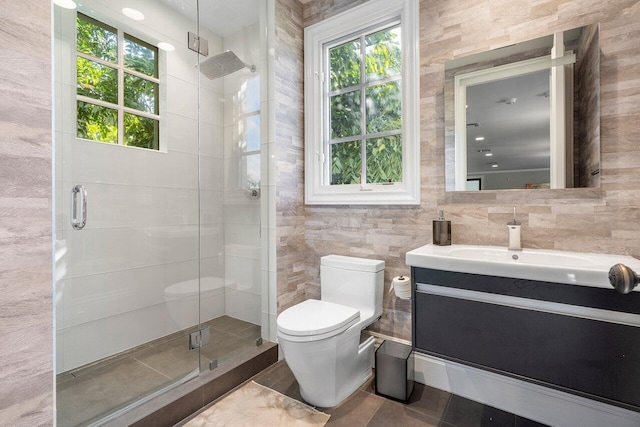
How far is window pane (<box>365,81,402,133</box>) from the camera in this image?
7.28ft

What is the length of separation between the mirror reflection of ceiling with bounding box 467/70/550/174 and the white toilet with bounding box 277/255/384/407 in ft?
3.16

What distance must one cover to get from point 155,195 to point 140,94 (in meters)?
0.68

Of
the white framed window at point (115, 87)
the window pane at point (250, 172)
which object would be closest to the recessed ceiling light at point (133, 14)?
the white framed window at point (115, 87)

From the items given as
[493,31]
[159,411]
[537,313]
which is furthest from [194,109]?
[537,313]

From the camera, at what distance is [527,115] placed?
1.73m

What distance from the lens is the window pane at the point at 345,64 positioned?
2.42 m

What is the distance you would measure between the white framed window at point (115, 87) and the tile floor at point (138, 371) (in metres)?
1.34

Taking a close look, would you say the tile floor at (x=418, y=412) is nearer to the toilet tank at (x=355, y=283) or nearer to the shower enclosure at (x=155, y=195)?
the toilet tank at (x=355, y=283)

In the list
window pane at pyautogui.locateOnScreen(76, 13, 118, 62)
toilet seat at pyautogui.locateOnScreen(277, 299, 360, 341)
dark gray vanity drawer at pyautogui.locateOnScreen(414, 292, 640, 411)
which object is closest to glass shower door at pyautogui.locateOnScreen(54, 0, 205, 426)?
window pane at pyautogui.locateOnScreen(76, 13, 118, 62)

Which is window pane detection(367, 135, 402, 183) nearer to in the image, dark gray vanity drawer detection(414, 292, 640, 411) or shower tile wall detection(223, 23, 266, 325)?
shower tile wall detection(223, 23, 266, 325)

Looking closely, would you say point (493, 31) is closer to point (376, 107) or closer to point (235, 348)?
point (376, 107)

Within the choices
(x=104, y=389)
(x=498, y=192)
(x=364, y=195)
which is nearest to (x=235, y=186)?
(x=364, y=195)

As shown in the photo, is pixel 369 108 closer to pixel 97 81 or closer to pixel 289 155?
pixel 289 155

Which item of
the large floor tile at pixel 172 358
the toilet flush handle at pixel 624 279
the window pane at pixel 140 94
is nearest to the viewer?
the toilet flush handle at pixel 624 279
